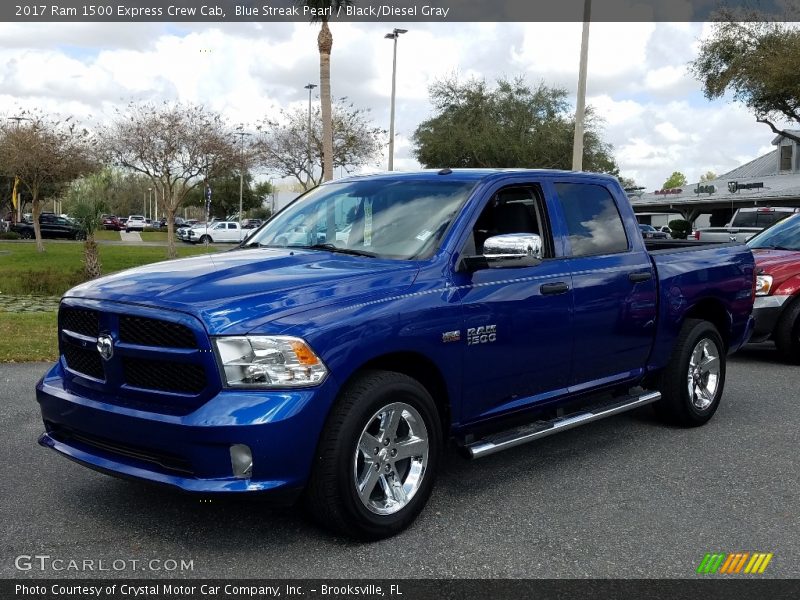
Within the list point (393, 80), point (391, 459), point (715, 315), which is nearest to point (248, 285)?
point (391, 459)

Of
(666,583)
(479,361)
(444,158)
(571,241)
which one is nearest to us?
(666,583)

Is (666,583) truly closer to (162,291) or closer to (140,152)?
(162,291)

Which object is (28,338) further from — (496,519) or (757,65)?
(757,65)

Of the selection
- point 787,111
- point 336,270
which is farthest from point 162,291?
point 787,111

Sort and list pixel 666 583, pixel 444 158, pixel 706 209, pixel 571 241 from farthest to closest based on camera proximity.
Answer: pixel 706 209
pixel 444 158
pixel 571 241
pixel 666 583

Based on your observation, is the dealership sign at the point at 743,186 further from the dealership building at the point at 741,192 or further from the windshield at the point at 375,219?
the windshield at the point at 375,219

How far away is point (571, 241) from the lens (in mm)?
5457

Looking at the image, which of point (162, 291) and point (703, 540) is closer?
point (162, 291)

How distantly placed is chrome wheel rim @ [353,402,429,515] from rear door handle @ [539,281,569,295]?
1.23 metres

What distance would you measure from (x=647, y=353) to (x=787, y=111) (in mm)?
30302

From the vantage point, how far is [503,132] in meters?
44.4

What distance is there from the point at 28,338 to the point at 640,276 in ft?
25.2

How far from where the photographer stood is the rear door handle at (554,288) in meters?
4.99
